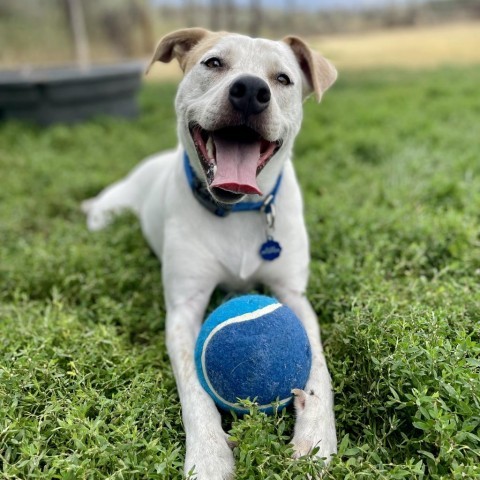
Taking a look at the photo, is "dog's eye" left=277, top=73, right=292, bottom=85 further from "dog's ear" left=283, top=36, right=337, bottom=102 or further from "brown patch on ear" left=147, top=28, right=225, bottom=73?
"brown patch on ear" left=147, top=28, right=225, bottom=73

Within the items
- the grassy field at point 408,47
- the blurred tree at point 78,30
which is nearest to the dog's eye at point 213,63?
the blurred tree at point 78,30

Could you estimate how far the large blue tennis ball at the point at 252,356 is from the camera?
2230 mm

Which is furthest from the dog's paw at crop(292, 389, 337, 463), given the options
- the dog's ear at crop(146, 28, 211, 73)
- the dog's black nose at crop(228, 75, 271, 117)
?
the dog's ear at crop(146, 28, 211, 73)

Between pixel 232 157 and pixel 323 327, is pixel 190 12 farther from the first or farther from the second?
pixel 323 327

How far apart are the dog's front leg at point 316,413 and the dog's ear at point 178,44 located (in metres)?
1.96

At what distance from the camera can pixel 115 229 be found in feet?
14.6

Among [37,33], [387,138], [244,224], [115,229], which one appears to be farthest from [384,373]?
[37,33]

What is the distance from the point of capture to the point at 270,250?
312 centimetres

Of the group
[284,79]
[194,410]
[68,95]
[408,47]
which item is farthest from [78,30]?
[408,47]

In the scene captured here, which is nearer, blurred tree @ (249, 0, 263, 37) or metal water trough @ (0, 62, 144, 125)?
metal water trough @ (0, 62, 144, 125)

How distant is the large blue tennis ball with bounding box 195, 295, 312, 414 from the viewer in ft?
7.32

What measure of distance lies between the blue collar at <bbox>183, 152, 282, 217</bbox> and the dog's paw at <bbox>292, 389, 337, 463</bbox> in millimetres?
1166

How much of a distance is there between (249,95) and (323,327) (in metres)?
1.30

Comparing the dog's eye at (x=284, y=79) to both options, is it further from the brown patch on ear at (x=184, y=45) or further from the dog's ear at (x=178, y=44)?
the dog's ear at (x=178, y=44)
